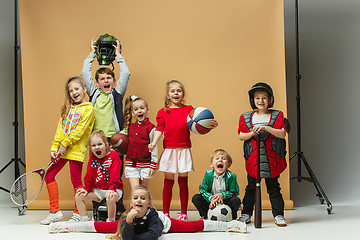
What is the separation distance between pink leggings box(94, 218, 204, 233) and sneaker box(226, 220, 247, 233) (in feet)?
0.86

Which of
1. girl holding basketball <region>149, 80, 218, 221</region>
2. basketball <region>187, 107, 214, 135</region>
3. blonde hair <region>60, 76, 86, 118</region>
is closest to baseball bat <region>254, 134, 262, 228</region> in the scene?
basketball <region>187, 107, 214, 135</region>

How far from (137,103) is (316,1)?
3571 mm

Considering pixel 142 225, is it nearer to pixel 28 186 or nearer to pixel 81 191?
pixel 81 191

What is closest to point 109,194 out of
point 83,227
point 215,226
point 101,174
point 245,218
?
point 101,174

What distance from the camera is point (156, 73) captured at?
6617mm

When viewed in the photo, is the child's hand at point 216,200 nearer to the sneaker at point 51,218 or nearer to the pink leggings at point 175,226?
the pink leggings at point 175,226

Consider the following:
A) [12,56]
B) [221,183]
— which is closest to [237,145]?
[221,183]

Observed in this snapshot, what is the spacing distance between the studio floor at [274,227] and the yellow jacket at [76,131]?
2.69 feet

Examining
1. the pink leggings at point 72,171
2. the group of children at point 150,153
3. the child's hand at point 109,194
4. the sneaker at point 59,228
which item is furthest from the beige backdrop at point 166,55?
the sneaker at point 59,228

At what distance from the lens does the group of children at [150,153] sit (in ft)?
17.4

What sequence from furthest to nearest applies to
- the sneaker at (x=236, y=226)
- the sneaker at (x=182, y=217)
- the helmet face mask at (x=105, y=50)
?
the helmet face mask at (x=105, y=50) < the sneaker at (x=182, y=217) < the sneaker at (x=236, y=226)

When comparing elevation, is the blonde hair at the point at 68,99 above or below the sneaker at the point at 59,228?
above

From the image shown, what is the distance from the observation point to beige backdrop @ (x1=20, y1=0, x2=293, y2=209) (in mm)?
6535

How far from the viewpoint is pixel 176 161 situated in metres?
5.54
